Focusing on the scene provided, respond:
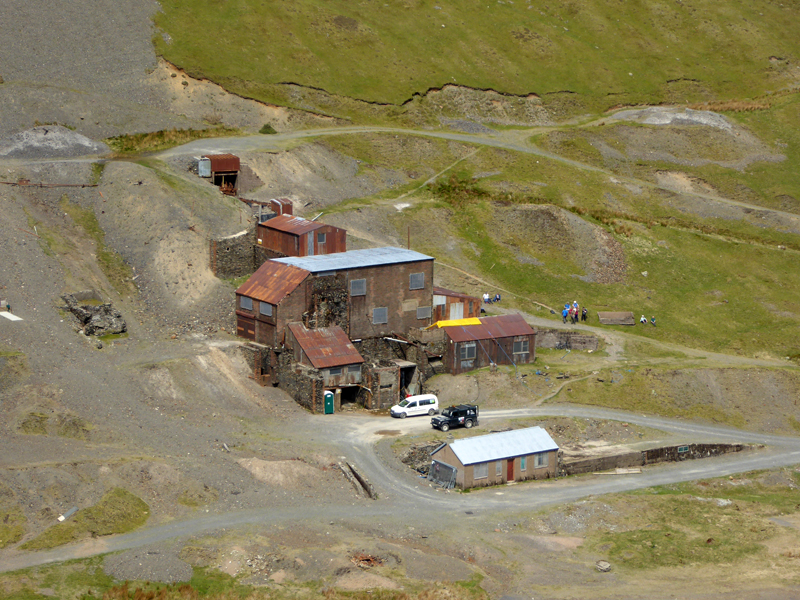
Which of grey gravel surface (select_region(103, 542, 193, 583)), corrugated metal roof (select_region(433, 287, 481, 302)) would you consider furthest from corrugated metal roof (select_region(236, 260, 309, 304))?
grey gravel surface (select_region(103, 542, 193, 583))

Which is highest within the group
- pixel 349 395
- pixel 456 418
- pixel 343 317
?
pixel 343 317

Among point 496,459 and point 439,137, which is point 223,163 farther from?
point 496,459

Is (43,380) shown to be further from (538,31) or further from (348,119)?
(538,31)

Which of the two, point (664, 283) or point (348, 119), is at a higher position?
point (348, 119)

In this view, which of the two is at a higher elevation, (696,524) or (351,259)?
(351,259)

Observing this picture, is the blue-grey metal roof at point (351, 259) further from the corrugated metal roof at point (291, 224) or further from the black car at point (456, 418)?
the black car at point (456, 418)

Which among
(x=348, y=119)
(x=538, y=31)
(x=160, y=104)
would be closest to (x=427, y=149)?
(x=348, y=119)

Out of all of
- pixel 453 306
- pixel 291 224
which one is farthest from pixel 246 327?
pixel 453 306
